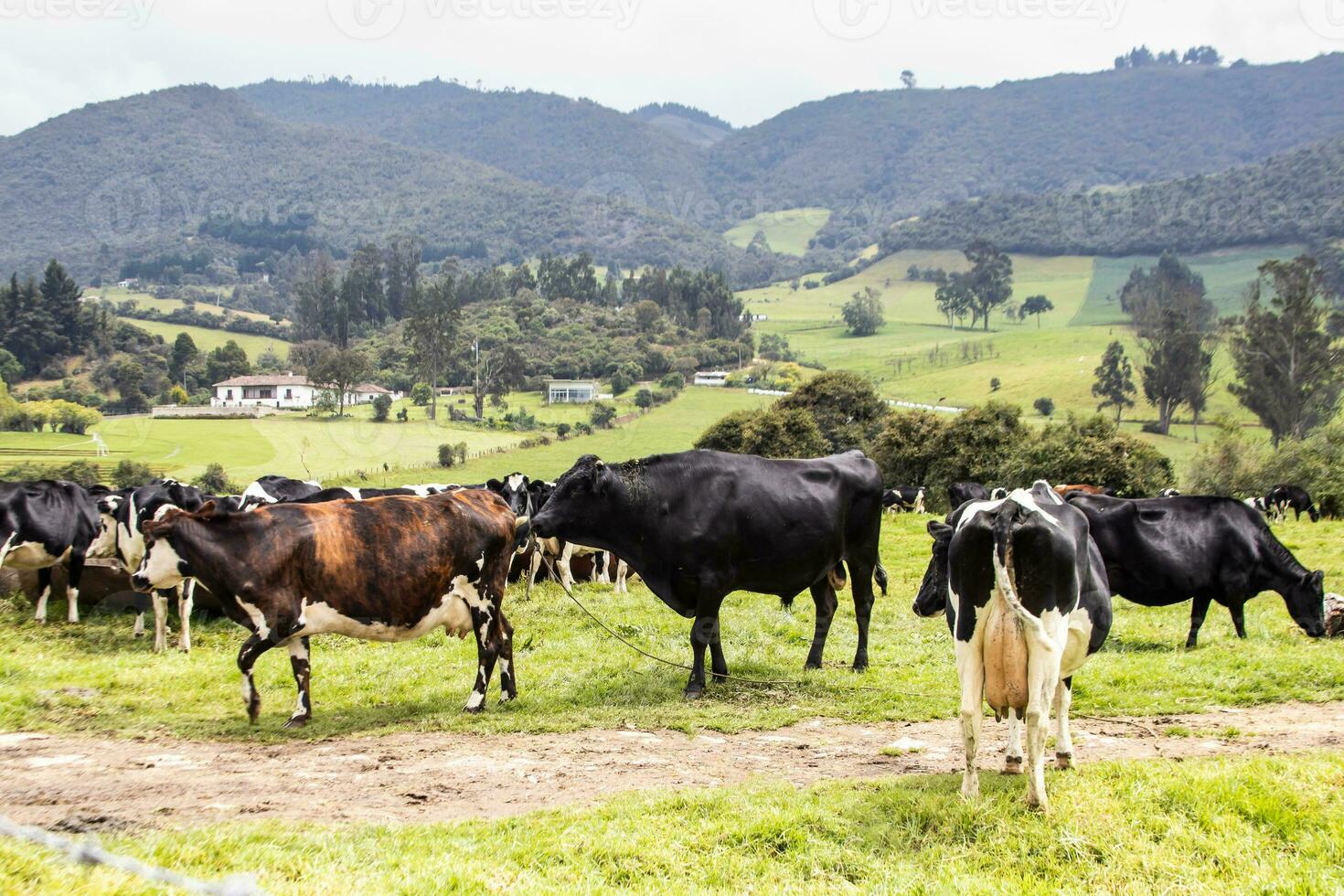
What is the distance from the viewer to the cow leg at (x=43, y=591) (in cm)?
1667

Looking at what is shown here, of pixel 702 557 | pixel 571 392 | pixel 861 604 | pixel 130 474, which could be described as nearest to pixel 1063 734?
pixel 702 557

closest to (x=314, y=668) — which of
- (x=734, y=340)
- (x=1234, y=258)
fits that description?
(x=734, y=340)

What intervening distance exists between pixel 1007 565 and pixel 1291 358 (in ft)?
254

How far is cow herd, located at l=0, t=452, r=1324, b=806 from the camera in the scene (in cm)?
777

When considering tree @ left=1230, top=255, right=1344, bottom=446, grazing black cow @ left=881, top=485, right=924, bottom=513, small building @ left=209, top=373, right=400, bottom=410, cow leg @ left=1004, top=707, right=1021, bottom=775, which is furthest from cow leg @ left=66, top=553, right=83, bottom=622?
small building @ left=209, top=373, right=400, bottom=410

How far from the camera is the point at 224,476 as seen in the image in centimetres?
5566

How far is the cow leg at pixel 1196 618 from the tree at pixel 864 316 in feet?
480

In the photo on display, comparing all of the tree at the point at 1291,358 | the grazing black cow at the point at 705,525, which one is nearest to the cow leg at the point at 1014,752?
the grazing black cow at the point at 705,525

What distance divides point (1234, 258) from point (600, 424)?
13196cm

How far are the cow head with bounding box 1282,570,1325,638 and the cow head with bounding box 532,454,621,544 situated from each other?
361 inches

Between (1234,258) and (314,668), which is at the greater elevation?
(1234,258)

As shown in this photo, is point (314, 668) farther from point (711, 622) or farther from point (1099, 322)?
point (1099, 322)

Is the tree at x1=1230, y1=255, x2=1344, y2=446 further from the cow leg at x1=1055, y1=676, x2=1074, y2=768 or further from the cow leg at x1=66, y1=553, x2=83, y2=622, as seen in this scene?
the cow leg at x1=66, y1=553, x2=83, y2=622

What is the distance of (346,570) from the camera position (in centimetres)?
1135
